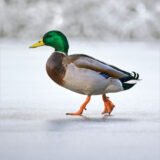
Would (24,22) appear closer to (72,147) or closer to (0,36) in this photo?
(0,36)

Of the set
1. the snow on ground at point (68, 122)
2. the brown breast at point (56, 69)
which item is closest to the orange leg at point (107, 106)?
the snow on ground at point (68, 122)

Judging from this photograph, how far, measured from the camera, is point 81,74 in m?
4.35

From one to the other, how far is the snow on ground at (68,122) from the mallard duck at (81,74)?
0.16 m

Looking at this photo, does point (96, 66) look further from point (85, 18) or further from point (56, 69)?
point (85, 18)

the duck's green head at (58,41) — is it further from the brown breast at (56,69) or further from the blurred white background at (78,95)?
the blurred white background at (78,95)

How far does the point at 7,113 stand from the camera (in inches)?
177

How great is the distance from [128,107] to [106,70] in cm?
43

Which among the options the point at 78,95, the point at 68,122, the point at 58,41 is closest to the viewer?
the point at 68,122

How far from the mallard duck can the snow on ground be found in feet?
0.54

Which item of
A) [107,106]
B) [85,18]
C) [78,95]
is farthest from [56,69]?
[85,18]

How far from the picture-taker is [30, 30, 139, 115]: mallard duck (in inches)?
171

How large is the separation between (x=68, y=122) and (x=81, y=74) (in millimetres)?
275

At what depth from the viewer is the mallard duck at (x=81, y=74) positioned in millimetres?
4344

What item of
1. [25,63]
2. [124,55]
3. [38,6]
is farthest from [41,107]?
[38,6]
